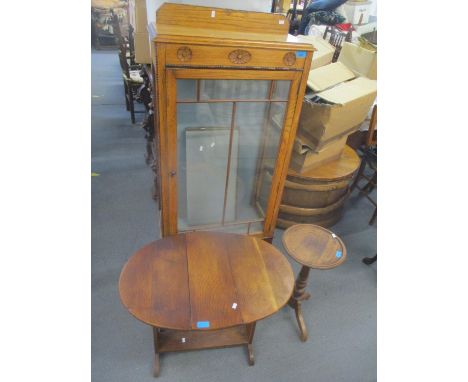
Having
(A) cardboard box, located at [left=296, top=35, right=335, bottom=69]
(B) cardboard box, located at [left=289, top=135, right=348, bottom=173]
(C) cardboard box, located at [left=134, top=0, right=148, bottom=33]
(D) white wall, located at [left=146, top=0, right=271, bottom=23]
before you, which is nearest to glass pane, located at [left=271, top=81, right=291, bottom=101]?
(D) white wall, located at [left=146, top=0, right=271, bottom=23]

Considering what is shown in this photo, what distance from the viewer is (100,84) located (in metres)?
5.17

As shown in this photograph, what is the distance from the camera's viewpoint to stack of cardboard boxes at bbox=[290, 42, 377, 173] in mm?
1778

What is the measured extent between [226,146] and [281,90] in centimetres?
38

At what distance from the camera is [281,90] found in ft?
4.61

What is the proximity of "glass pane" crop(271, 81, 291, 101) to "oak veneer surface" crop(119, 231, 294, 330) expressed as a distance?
68 cm

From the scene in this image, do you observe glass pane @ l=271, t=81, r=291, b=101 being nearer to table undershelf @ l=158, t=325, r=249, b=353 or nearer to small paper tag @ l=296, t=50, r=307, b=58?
small paper tag @ l=296, t=50, r=307, b=58

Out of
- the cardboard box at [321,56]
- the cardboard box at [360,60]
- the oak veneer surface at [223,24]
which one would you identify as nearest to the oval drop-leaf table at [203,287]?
the oak veneer surface at [223,24]

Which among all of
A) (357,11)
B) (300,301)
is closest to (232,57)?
(300,301)

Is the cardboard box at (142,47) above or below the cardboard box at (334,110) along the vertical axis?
above

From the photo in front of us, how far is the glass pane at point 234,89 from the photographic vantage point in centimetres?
132

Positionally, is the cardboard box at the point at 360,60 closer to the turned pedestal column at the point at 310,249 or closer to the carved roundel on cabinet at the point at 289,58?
the carved roundel on cabinet at the point at 289,58

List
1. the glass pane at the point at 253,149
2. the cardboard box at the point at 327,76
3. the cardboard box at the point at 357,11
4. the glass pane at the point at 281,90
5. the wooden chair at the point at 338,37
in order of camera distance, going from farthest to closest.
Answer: the cardboard box at the point at 357,11
the wooden chair at the point at 338,37
the cardboard box at the point at 327,76
the glass pane at the point at 253,149
the glass pane at the point at 281,90

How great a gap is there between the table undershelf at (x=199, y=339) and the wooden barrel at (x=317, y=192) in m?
0.93

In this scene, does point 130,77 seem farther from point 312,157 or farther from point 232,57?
point 232,57
